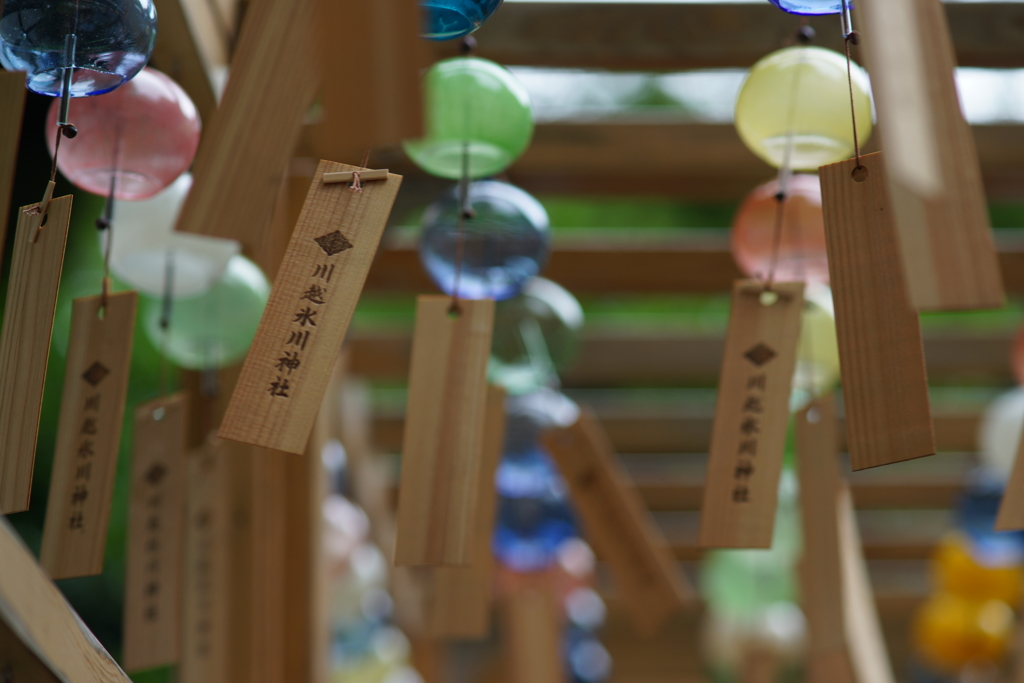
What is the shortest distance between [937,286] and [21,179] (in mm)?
2728

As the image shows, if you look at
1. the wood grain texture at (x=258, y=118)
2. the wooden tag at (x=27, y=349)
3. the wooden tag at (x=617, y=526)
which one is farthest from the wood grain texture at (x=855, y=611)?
the wooden tag at (x=27, y=349)

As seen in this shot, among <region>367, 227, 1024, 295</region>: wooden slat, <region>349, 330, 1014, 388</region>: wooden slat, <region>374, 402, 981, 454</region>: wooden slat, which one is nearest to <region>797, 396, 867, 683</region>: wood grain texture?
<region>367, 227, 1024, 295</region>: wooden slat

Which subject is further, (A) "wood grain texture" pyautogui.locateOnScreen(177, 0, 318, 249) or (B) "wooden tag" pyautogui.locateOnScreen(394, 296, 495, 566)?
(B) "wooden tag" pyautogui.locateOnScreen(394, 296, 495, 566)

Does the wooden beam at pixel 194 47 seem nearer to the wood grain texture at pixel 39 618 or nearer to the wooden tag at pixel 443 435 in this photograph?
the wooden tag at pixel 443 435

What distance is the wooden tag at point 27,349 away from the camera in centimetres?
88

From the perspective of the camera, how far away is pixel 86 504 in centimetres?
107

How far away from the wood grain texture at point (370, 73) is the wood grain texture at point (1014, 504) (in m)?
0.75

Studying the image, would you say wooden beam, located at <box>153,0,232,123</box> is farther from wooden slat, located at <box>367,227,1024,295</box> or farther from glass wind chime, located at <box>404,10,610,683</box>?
wooden slat, located at <box>367,227,1024,295</box>

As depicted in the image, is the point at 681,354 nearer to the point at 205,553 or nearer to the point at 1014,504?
the point at 205,553

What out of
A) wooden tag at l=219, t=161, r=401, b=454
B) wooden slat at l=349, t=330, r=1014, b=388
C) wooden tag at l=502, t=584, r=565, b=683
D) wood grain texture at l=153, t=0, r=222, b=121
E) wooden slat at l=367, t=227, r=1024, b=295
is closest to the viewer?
wooden tag at l=219, t=161, r=401, b=454

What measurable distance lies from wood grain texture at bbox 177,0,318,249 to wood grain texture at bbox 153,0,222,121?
515mm

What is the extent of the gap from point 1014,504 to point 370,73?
792 mm

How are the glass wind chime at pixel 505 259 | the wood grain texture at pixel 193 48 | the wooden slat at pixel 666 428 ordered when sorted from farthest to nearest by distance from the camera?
the wooden slat at pixel 666 428 < the wood grain texture at pixel 193 48 < the glass wind chime at pixel 505 259

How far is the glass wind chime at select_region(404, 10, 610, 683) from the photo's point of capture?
48.7 inches
